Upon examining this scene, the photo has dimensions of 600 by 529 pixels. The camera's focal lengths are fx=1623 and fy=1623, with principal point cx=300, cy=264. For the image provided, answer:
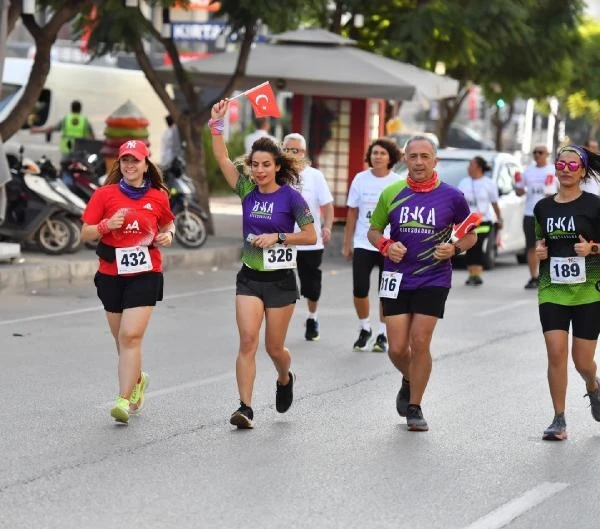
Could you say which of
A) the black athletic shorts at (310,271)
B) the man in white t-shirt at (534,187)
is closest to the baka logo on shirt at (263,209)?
the black athletic shorts at (310,271)

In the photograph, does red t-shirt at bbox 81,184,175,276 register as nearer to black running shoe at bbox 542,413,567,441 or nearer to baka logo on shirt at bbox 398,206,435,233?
baka logo on shirt at bbox 398,206,435,233

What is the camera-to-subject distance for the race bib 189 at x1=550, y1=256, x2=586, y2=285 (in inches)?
377

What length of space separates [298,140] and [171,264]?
8473mm

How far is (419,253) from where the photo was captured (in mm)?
9781

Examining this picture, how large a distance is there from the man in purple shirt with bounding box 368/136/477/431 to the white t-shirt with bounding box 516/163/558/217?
11078 millimetres

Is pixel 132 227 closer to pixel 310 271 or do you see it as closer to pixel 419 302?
pixel 419 302

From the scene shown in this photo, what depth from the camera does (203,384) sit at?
1158 cm

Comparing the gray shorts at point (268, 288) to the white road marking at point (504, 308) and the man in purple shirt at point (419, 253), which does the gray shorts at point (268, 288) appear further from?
the white road marking at point (504, 308)

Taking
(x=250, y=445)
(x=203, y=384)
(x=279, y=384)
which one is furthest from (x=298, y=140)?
(x=250, y=445)

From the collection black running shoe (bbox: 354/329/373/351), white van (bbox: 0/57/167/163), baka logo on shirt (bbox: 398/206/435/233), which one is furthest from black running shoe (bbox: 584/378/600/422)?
white van (bbox: 0/57/167/163)

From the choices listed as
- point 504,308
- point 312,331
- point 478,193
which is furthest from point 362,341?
point 478,193

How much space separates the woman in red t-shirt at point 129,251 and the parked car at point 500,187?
13675 mm

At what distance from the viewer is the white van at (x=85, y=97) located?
1213 inches

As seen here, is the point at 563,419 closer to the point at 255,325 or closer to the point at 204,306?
the point at 255,325
